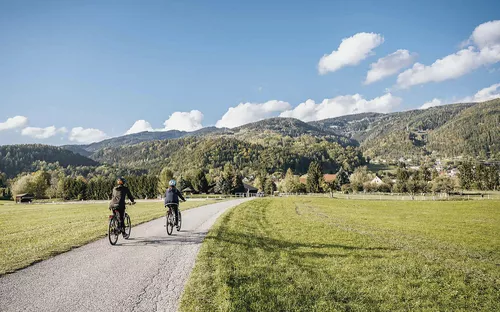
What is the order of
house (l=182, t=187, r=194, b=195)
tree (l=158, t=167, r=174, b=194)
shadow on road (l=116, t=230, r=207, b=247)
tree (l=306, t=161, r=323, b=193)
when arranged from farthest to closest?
house (l=182, t=187, r=194, b=195), tree (l=306, t=161, r=323, b=193), tree (l=158, t=167, r=174, b=194), shadow on road (l=116, t=230, r=207, b=247)

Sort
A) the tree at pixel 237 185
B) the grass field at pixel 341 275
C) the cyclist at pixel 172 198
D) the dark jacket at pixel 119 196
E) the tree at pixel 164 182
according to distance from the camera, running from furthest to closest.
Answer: the tree at pixel 237 185 < the tree at pixel 164 182 < the cyclist at pixel 172 198 < the dark jacket at pixel 119 196 < the grass field at pixel 341 275

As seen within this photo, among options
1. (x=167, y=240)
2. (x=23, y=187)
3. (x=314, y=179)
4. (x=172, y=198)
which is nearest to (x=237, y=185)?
(x=314, y=179)

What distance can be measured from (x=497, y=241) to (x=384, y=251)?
8.55 metres

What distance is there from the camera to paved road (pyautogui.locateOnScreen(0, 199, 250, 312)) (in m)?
6.45

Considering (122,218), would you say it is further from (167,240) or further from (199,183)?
(199,183)

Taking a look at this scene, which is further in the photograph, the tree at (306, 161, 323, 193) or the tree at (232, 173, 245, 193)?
the tree at (232, 173, 245, 193)

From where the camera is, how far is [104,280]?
25.8 ft

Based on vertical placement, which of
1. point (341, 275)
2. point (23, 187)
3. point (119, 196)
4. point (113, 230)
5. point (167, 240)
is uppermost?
point (119, 196)

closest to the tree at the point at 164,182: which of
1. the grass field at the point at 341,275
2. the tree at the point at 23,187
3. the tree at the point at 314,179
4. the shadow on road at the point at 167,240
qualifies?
the tree at the point at 314,179

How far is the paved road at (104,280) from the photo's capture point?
6.45 m

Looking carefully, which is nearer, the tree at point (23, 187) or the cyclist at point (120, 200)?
the cyclist at point (120, 200)

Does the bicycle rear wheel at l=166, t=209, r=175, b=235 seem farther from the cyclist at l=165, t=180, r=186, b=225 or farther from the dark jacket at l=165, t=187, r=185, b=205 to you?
the dark jacket at l=165, t=187, r=185, b=205

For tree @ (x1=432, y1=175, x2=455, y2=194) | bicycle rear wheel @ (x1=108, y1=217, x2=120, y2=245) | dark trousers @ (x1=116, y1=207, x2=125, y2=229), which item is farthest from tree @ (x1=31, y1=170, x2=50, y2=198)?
tree @ (x1=432, y1=175, x2=455, y2=194)

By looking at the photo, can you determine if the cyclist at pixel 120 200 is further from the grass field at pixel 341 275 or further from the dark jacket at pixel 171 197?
the grass field at pixel 341 275
